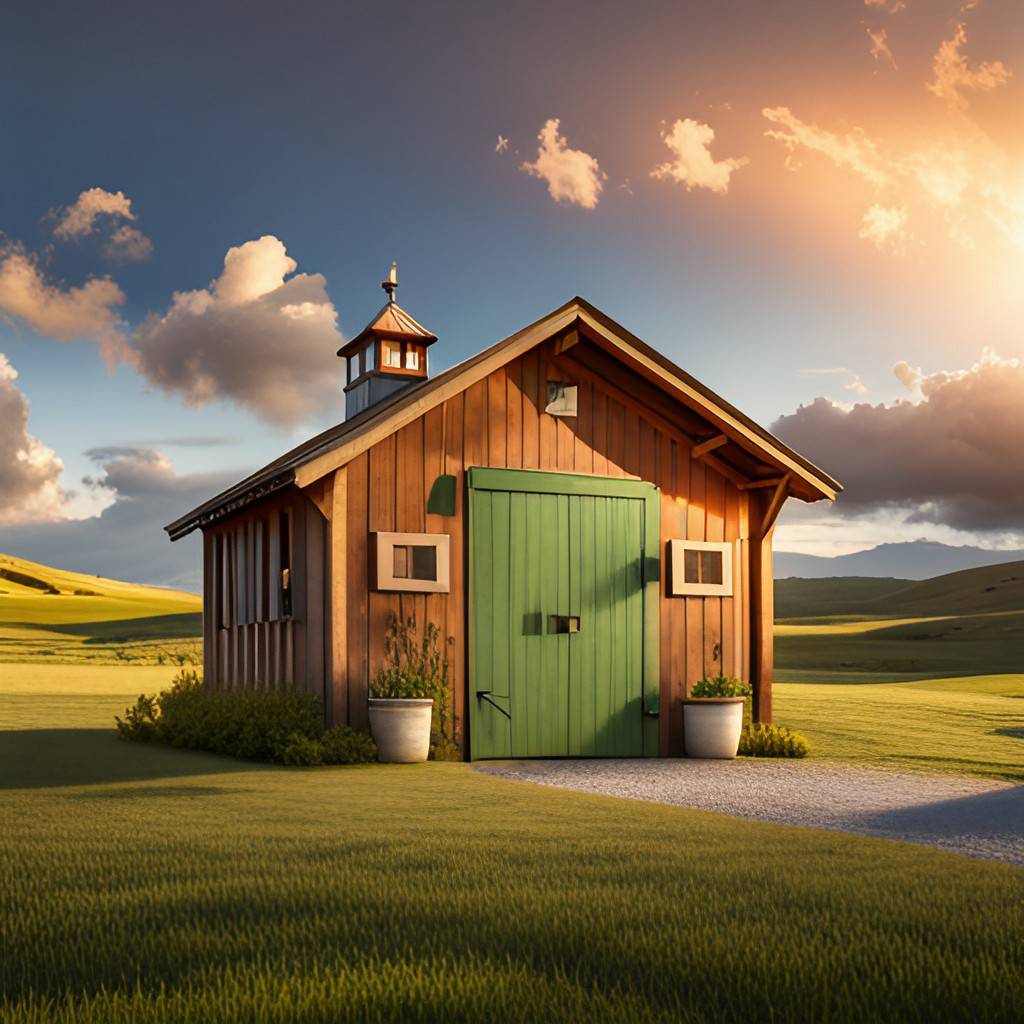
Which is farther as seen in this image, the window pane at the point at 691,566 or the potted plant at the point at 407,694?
the window pane at the point at 691,566

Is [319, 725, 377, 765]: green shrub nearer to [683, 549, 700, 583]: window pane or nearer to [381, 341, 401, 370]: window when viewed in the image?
[683, 549, 700, 583]: window pane

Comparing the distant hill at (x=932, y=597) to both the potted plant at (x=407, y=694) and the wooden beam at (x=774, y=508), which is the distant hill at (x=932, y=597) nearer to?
the wooden beam at (x=774, y=508)

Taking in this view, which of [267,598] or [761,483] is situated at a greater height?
[761,483]

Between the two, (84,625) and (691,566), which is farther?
(84,625)

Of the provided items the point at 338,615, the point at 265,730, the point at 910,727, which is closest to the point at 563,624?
the point at 338,615

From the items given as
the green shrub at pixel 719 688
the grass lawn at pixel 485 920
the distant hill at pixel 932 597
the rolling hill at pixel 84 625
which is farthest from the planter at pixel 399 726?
the distant hill at pixel 932 597

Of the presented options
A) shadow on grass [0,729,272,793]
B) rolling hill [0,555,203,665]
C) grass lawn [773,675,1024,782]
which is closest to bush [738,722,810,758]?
grass lawn [773,675,1024,782]

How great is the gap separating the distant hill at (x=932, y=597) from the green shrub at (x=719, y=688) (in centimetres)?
7801

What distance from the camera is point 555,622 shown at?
15.1m

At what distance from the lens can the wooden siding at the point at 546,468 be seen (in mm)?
14133

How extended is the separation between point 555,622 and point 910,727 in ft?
26.6

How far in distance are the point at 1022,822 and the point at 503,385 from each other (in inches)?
328

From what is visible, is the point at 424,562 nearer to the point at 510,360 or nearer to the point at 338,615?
the point at 338,615

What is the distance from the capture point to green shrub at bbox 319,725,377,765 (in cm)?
1334
